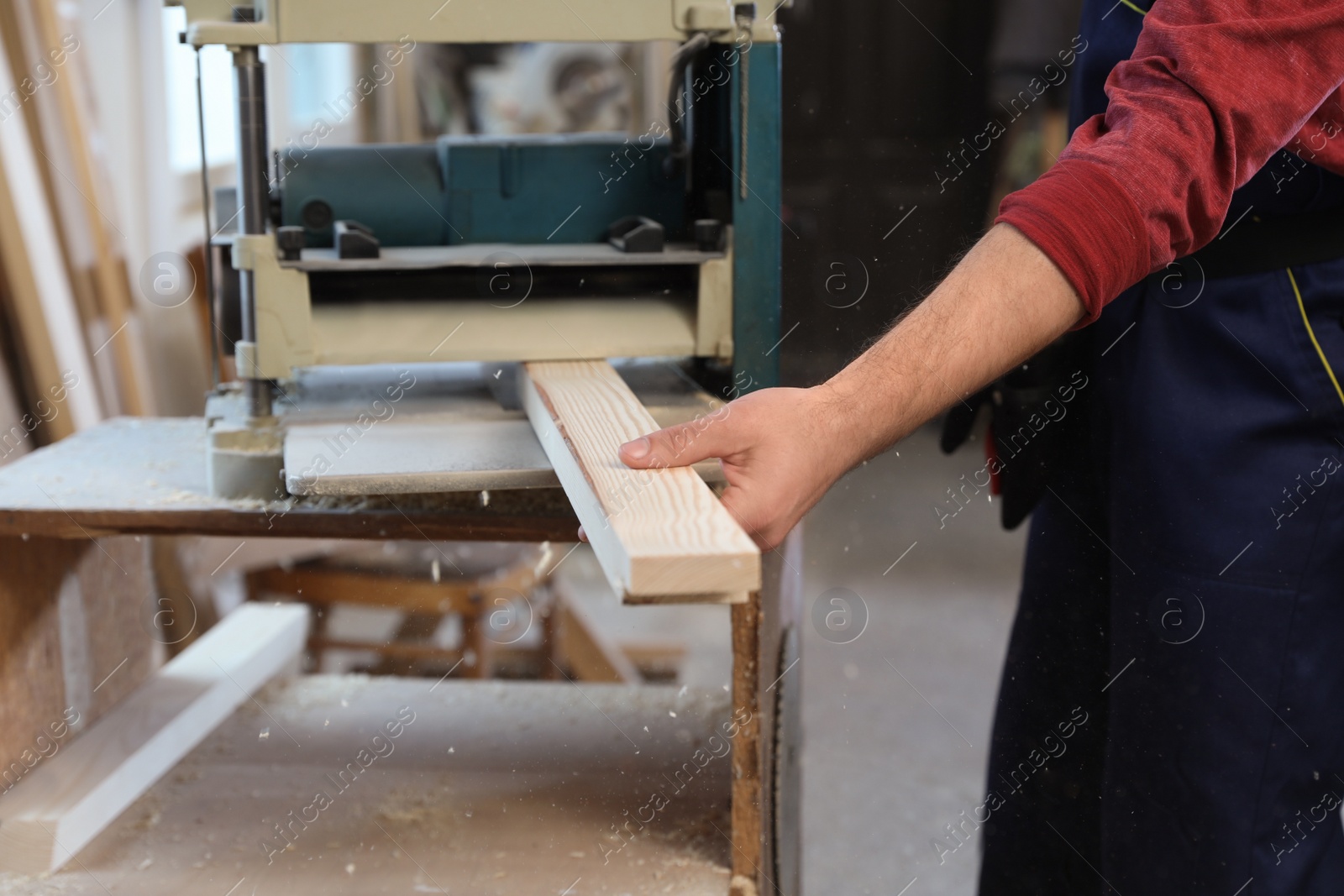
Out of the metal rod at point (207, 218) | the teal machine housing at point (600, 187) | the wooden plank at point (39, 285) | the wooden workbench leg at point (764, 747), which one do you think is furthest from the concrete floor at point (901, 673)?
the wooden plank at point (39, 285)

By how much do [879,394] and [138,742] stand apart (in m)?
0.85

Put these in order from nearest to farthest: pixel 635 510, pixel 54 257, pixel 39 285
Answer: pixel 635 510 → pixel 39 285 → pixel 54 257

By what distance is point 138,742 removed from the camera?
44.8 inches

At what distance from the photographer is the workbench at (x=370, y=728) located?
97 cm

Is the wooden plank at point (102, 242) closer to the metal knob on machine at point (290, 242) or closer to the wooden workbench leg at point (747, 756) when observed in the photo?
the metal knob on machine at point (290, 242)

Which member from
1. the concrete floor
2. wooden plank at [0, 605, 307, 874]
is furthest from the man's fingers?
the concrete floor

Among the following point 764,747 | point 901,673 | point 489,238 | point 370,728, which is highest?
point 489,238

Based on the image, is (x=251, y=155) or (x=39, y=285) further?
(x=39, y=285)

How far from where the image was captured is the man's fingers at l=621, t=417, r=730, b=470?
28.7 inches

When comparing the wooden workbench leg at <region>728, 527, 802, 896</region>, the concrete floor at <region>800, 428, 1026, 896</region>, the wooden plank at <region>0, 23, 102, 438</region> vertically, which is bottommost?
the concrete floor at <region>800, 428, 1026, 896</region>

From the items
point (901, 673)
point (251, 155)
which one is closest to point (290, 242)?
point (251, 155)

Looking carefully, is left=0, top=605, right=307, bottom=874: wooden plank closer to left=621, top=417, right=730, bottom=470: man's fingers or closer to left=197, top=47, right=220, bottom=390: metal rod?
left=197, top=47, right=220, bottom=390: metal rod

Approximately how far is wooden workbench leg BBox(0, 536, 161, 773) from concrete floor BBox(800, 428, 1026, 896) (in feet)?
3.32

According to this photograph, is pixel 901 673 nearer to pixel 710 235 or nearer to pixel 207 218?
pixel 710 235
